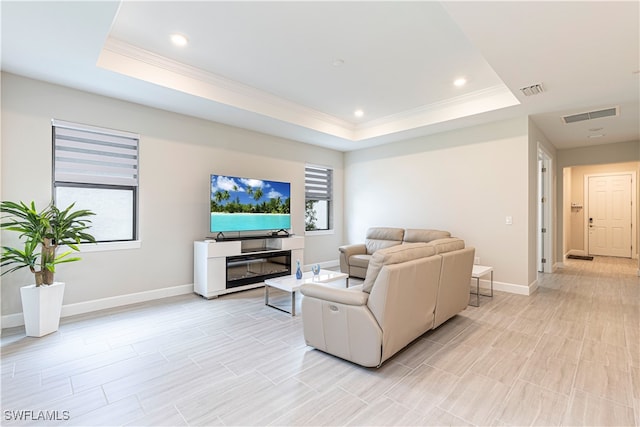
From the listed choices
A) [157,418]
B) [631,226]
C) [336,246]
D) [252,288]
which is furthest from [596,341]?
[631,226]

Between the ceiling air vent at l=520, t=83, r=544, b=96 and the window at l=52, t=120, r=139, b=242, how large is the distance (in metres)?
4.91

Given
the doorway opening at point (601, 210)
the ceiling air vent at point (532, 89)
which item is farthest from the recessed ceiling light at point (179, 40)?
the doorway opening at point (601, 210)

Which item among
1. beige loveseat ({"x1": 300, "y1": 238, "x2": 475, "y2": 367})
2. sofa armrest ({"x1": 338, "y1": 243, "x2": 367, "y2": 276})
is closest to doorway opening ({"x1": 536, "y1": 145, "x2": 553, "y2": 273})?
sofa armrest ({"x1": 338, "y1": 243, "x2": 367, "y2": 276})

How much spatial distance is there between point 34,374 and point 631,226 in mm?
11643

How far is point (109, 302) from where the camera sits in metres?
3.88

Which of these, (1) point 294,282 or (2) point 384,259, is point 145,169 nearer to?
(1) point 294,282

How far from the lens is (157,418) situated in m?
1.85

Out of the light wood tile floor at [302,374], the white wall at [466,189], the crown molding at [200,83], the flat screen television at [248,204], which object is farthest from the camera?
the white wall at [466,189]

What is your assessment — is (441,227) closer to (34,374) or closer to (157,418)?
(157,418)

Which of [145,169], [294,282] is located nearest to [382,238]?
[294,282]

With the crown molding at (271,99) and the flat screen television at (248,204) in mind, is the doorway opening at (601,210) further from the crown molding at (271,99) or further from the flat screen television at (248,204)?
the flat screen television at (248,204)

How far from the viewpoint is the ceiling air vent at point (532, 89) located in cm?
354

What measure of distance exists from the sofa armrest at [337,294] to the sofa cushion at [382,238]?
3258mm

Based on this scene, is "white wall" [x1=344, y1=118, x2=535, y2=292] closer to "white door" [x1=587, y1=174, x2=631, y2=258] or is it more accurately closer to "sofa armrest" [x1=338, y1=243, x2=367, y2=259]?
"sofa armrest" [x1=338, y1=243, x2=367, y2=259]
